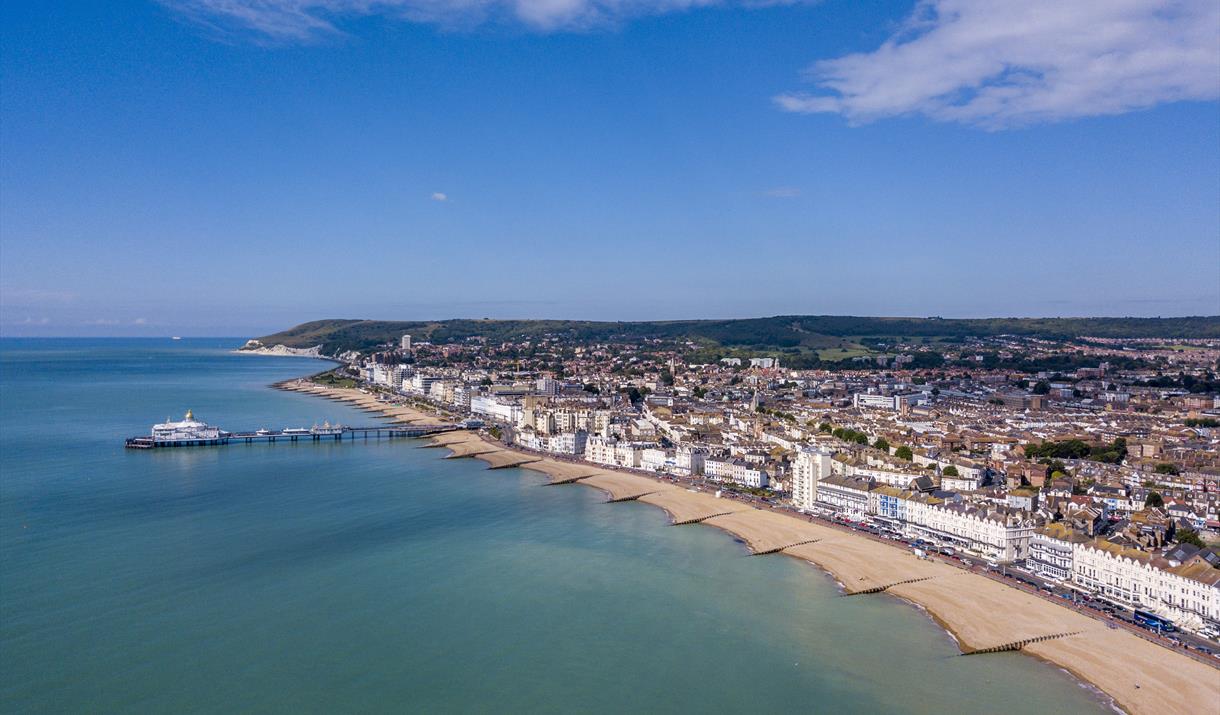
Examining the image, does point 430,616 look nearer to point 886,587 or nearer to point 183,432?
point 886,587

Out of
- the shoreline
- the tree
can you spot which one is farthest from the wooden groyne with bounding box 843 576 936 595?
A: the tree

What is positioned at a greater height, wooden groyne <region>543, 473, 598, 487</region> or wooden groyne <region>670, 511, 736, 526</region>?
wooden groyne <region>670, 511, 736, 526</region>

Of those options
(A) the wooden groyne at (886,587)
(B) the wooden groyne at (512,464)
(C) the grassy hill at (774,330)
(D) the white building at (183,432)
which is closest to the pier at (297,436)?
(D) the white building at (183,432)

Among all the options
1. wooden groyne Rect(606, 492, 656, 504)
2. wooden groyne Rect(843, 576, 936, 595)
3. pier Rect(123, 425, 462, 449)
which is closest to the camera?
wooden groyne Rect(843, 576, 936, 595)

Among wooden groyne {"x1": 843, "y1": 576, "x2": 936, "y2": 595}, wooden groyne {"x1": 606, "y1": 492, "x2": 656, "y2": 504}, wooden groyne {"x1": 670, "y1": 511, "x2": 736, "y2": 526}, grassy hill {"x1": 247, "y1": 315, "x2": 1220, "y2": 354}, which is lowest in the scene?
wooden groyne {"x1": 606, "y1": 492, "x2": 656, "y2": 504}

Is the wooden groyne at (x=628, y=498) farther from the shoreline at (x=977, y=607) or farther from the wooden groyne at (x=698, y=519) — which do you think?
the wooden groyne at (x=698, y=519)

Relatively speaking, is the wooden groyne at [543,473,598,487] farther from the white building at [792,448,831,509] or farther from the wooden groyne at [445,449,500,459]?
the white building at [792,448,831,509]

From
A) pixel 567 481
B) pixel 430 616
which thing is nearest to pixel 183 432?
pixel 567 481
